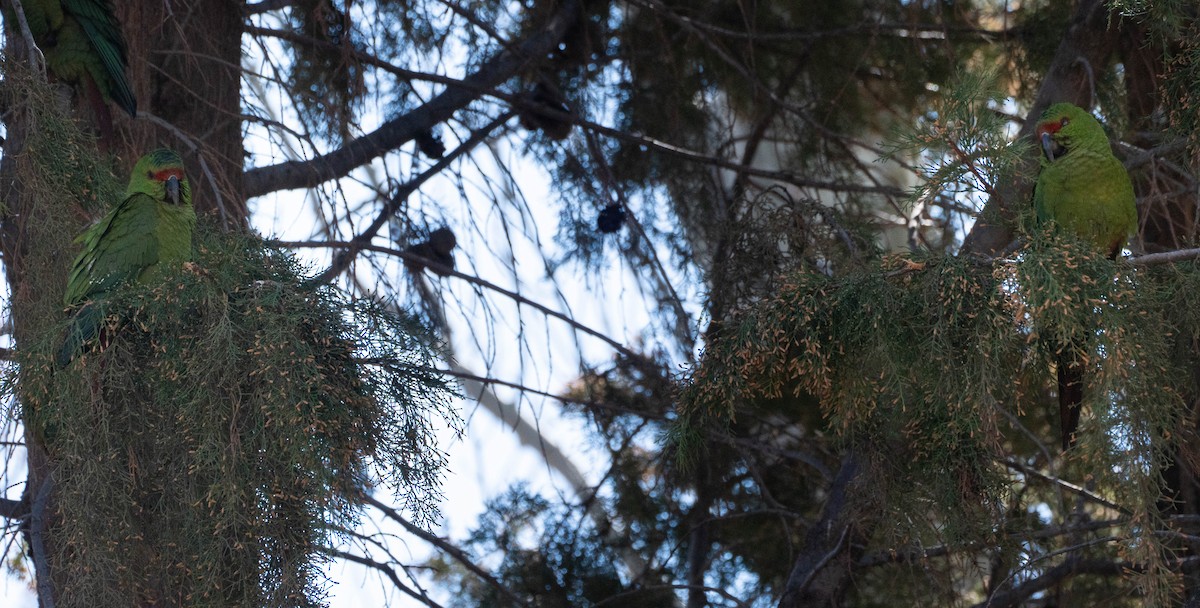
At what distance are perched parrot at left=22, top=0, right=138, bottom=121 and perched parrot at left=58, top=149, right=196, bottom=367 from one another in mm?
346

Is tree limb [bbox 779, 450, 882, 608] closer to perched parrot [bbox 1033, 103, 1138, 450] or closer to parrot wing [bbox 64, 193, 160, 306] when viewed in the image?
perched parrot [bbox 1033, 103, 1138, 450]

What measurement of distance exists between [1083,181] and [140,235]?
8.47ft

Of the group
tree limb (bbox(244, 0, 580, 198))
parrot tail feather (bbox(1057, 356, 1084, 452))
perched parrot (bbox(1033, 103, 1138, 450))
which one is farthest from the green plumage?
tree limb (bbox(244, 0, 580, 198))

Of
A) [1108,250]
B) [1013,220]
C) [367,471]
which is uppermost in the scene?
[1108,250]

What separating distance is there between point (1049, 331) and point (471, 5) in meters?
3.16

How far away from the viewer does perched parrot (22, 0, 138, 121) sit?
335 cm

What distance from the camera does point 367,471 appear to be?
232cm

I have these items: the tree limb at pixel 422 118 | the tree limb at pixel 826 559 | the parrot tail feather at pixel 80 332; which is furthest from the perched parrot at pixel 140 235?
the tree limb at pixel 826 559

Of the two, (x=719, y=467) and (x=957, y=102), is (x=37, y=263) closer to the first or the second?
(x=957, y=102)

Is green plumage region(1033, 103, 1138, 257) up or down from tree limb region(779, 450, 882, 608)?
up

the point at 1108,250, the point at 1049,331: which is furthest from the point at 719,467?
the point at 1049,331

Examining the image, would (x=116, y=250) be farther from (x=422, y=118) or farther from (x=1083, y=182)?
(x=1083, y=182)

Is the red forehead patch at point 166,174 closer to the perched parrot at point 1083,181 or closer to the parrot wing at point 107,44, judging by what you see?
the parrot wing at point 107,44

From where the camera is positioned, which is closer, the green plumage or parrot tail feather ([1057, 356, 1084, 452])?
parrot tail feather ([1057, 356, 1084, 452])
